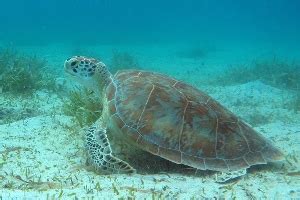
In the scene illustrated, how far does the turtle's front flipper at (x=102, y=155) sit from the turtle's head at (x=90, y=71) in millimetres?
1214

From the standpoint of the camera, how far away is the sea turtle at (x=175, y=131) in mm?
4746

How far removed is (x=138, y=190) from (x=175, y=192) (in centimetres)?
41

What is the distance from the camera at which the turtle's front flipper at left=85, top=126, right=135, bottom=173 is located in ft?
15.5

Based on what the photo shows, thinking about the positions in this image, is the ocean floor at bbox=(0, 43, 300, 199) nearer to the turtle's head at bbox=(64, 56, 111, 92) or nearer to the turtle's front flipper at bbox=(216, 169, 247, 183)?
the turtle's front flipper at bbox=(216, 169, 247, 183)

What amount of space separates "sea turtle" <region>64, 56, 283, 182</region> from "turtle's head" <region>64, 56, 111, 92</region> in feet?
2.44

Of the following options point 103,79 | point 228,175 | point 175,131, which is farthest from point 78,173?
point 103,79

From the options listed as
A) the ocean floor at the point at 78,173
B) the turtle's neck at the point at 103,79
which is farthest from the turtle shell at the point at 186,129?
the turtle's neck at the point at 103,79

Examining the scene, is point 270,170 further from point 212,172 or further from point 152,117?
point 152,117

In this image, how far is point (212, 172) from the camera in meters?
4.80

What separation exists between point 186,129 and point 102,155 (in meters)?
1.19

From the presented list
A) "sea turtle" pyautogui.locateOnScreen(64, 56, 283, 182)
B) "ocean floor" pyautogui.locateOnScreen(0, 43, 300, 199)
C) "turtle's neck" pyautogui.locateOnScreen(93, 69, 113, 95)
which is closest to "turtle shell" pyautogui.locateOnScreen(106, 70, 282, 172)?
"sea turtle" pyautogui.locateOnScreen(64, 56, 283, 182)

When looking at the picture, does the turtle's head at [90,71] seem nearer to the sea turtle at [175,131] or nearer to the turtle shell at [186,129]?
the sea turtle at [175,131]

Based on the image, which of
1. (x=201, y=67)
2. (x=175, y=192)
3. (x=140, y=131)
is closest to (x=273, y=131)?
(x=140, y=131)

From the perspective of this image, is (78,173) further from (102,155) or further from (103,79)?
(103,79)
